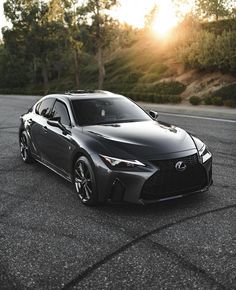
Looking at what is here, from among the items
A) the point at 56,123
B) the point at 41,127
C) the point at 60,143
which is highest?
the point at 56,123

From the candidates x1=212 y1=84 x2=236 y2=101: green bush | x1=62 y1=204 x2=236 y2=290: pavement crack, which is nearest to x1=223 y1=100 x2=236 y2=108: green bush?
x1=212 y1=84 x2=236 y2=101: green bush

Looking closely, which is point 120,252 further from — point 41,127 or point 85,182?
point 41,127

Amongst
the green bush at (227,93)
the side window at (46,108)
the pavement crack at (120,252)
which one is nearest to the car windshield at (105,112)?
the side window at (46,108)

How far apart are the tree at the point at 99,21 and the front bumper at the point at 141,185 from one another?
2903cm

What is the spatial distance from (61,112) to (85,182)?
5.48ft

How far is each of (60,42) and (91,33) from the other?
13.2 metres

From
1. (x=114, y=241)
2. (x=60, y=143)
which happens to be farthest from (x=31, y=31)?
(x=114, y=241)

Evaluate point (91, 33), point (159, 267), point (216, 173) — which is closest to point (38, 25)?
point (91, 33)

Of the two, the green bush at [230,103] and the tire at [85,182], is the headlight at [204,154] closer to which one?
the tire at [85,182]

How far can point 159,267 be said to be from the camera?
3.82 metres

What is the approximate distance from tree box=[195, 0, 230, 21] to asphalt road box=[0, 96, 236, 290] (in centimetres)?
3376

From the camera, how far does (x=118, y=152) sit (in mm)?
5156

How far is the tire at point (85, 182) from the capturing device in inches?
211

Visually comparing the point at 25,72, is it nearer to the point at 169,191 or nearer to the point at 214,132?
the point at 214,132
